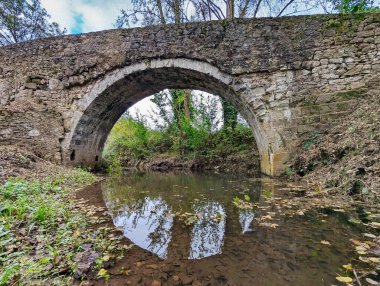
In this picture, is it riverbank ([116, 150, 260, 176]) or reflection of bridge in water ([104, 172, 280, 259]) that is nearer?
reflection of bridge in water ([104, 172, 280, 259])

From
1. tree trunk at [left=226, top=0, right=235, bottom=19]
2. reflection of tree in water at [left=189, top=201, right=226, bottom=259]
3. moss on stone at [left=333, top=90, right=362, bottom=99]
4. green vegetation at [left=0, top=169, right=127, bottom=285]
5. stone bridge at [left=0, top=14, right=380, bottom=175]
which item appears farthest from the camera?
tree trunk at [left=226, top=0, right=235, bottom=19]

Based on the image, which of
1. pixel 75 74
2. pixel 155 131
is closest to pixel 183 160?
pixel 155 131

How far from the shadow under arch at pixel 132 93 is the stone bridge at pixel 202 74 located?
29 millimetres

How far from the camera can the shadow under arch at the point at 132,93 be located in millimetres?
5695

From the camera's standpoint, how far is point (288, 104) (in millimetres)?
5246

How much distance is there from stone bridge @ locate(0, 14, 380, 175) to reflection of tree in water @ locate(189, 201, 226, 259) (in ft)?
9.62

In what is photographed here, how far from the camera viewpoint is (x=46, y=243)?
1.72 metres

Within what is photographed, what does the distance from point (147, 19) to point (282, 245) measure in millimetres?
11859

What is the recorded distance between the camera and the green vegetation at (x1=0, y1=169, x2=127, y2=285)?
51.8 inches

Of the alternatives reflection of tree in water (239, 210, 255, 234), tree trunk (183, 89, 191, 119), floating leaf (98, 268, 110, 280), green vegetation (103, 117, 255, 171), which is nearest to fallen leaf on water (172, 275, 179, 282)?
floating leaf (98, 268, 110, 280)

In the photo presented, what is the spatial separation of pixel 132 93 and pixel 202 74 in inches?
98.3

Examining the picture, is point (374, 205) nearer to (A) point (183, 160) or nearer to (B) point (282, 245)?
(B) point (282, 245)

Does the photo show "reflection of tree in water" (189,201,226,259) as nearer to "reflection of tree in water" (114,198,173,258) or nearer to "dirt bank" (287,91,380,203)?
"reflection of tree in water" (114,198,173,258)

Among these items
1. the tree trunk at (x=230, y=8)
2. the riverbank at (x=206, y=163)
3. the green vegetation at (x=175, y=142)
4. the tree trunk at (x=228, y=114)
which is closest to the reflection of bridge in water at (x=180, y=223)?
the riverbank at (x=206, y=163)
